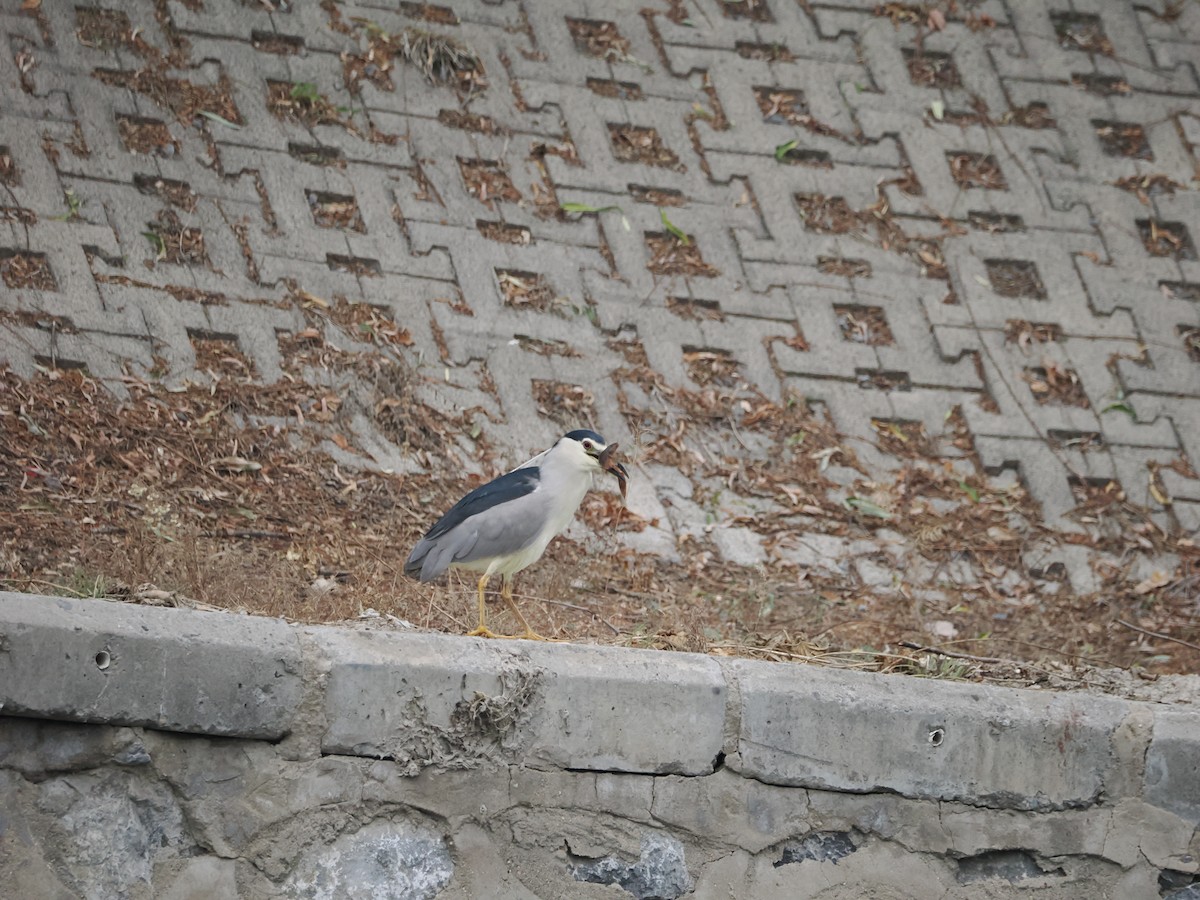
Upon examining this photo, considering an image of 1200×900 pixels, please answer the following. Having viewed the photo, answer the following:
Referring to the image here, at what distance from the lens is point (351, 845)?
3311 millimetres

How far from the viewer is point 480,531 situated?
14.2 feet

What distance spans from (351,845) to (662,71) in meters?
5.34

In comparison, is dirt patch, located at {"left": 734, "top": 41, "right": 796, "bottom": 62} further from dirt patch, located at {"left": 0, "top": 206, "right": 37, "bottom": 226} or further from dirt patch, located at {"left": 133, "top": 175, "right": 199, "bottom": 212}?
dirt patch, located at {"left": 0, "top": 206, "right": 37, "bottom": 226}

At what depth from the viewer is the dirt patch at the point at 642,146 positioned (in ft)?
24.6

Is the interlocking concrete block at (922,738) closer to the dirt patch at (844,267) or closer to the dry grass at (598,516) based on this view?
the dry grass at (598,516)

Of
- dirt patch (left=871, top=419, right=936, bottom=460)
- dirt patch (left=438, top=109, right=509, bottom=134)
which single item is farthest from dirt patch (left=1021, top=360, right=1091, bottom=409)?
dirt patch (left=438, top=109, right=509, bottom=134)

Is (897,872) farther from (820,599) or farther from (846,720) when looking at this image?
(820,599)

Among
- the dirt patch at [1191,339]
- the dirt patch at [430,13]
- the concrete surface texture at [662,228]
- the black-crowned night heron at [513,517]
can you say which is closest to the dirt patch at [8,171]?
the concrete surface texture at [662,228]

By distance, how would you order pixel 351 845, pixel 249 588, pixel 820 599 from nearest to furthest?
pixel 351 845, pixel 249 588, pixel 820 599

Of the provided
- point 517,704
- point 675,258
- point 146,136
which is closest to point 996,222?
point 675,258

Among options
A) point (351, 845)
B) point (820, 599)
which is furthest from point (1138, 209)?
point (351, 845)

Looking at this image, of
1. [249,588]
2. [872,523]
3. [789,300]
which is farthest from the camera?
[789,300]

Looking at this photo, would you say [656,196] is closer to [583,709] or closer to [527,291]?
[527,291]

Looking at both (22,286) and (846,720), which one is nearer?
(846,720)
